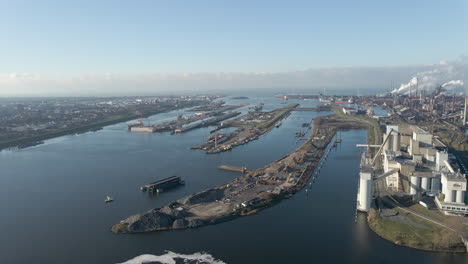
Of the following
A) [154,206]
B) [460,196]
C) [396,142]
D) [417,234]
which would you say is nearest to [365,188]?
[417,234]

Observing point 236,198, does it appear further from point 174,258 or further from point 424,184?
point 424,184

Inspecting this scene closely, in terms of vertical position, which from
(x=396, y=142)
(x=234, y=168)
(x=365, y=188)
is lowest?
(x=234, y=168)

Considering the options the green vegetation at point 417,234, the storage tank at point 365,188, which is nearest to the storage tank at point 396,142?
the storage tank at point 365,188

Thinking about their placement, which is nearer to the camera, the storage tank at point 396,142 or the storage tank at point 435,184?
the storage tank at point 435,184

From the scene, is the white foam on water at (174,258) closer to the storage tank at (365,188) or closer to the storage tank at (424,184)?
the storage tank at (365,188)

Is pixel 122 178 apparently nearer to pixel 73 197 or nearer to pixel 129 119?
pixel 73 197

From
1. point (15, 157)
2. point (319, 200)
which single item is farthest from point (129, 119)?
point (319, 200)

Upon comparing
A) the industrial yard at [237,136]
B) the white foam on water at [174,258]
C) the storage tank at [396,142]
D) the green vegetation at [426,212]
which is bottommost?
the white foam on water at [174,258]
